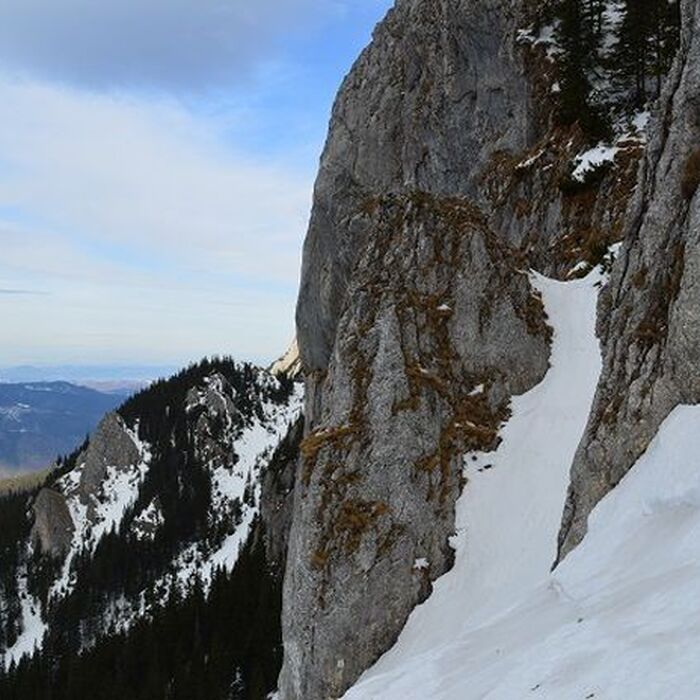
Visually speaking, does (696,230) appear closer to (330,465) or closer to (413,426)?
(413,426)

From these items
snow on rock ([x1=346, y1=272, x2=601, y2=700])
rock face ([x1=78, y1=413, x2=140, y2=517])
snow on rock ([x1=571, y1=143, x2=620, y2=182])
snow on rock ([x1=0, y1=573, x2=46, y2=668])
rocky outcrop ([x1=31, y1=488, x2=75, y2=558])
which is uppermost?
snow on rock ([x1=571, y1=143, x2=620, y2=182])

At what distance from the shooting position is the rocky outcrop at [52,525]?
162 m

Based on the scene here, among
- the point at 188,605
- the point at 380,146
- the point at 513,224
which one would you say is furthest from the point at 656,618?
the point at 188,605

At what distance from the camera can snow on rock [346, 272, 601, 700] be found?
20766 mm

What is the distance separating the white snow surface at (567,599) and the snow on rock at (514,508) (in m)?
0.05

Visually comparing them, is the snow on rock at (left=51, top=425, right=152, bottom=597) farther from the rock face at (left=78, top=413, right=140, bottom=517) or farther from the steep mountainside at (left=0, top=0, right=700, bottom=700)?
the steep mountainside at (left=0, top=0, right=700, bottom=700)

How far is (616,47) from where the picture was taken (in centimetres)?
4678

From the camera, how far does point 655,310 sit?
16078 mm

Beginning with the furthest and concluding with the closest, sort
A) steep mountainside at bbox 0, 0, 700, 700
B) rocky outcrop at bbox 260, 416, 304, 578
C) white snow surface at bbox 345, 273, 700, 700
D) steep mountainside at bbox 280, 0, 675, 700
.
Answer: rocky outcrop at bbox 260, 416, 304, 578 → steep mountainside at bbox 280, 0, 675, 700 → steep mountainside at bbox 0, 0, 700, 700 → white snow surface at bbox 345, 273, 700, 700

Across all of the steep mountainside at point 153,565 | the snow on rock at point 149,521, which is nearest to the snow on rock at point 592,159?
the steep mountainside at point 153,565

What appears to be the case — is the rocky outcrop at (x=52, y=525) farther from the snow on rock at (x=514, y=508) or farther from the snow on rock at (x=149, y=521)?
the snow on rock at (x=514, y=508)

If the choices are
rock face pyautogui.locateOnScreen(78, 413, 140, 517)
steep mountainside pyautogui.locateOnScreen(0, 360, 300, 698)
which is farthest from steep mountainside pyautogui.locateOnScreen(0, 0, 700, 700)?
rock face pyautogui.locateOnScreen(78, 413, 140, 517)

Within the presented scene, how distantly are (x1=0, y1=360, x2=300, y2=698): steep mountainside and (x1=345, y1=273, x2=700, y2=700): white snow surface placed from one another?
48.2m

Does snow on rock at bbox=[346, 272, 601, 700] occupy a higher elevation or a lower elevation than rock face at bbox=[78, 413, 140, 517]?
higher
